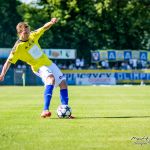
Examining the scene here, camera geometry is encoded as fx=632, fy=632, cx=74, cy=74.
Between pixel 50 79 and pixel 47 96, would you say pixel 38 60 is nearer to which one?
pixel 50 79

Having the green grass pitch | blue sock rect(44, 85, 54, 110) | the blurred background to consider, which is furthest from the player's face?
the blurred background

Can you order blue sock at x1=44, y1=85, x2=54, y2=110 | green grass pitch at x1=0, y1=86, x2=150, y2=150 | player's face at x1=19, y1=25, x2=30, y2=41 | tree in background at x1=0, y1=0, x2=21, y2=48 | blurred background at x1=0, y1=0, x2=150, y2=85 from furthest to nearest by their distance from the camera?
tree in background at x1=0, y1=0, x2=21, y2=48 → blurred background at x1=0, y1=0, x2=150, y2=85 → blue sock at x1=44, y1=85, x2=54, y2=110 → player's face at x1=19, y1=25, x2=30, y2=41 → green grass pitch at x1=0, y1=86, x2=150, y2=150

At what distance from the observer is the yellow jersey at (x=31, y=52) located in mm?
13719

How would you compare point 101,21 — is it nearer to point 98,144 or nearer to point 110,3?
point 110,3

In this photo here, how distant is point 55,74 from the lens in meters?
13.9

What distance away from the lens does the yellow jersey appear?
45.0 feet

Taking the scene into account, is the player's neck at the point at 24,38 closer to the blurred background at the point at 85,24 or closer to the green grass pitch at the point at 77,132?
the green grass pitch at the point at 77,132

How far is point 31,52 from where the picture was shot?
13789mm

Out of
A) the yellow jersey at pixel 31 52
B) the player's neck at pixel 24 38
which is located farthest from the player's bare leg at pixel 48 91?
the player's neck at pixel 24 38

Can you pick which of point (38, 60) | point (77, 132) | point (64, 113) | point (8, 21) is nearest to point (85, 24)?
point (8, 21)

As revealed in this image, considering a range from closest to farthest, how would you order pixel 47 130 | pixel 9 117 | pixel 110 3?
pixel 47 130
pixel 9 117
pixel 110 3

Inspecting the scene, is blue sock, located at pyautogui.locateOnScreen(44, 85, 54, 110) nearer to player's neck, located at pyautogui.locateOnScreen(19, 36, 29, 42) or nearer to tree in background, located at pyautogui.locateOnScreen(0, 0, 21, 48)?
player's neck, located at pyautogui.locateOnScreen(19, 36, 29, 42)

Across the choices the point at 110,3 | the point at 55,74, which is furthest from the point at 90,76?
the point at 55,74

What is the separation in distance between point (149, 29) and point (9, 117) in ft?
176
